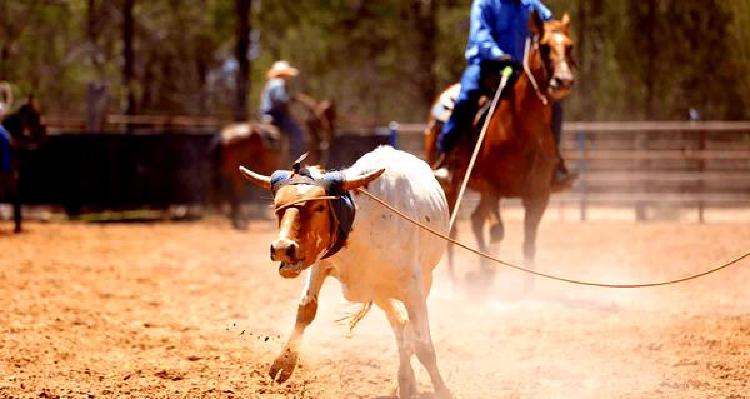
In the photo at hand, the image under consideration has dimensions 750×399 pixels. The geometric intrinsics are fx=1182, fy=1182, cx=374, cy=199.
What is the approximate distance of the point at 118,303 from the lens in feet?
29.6

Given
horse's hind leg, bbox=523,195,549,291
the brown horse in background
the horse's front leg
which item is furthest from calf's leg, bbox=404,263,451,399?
the brown horse in background

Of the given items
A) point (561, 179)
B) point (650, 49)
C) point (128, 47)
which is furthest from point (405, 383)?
point (128, 47)

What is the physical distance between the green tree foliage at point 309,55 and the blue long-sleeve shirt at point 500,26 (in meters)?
11.5

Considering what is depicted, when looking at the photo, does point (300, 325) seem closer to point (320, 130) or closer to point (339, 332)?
point (339, 332)

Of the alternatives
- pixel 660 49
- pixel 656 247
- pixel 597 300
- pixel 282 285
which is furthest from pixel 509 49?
pixel 660 49

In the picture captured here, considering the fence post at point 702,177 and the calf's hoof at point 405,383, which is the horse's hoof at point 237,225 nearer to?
the fence post at point 702,177

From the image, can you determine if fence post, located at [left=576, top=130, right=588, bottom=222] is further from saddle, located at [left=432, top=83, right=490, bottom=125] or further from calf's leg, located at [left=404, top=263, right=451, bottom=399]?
calf's leg, located at [left=404, top=263, right=451, bottom=399]

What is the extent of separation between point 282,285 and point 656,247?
516cm

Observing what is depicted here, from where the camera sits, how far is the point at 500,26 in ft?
29.8

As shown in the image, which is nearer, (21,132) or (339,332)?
(339,332)

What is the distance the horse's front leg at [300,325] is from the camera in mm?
5027

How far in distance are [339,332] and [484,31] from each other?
272 centimetres

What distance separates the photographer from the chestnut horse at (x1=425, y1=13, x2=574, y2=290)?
900 centimetres

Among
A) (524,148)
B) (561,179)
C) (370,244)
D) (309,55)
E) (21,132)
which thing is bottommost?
(21,132)
